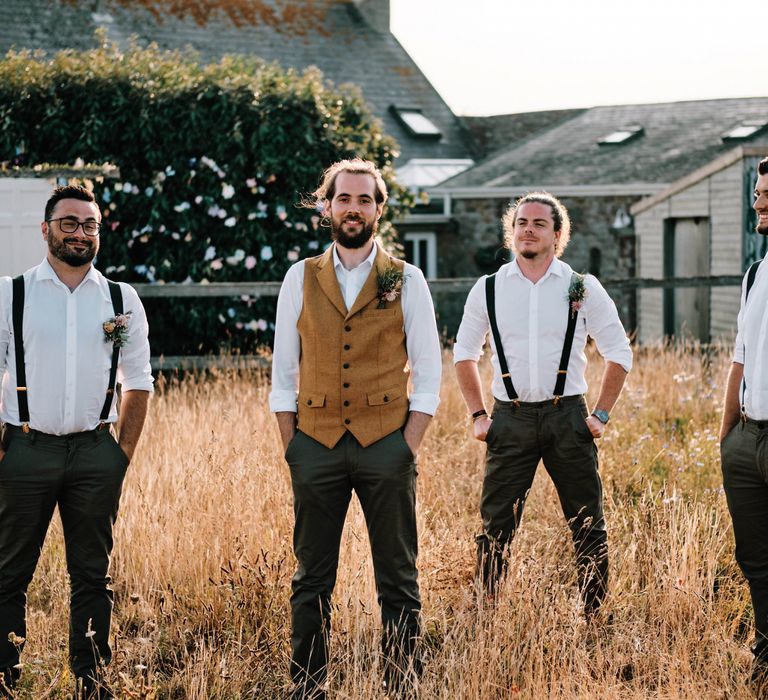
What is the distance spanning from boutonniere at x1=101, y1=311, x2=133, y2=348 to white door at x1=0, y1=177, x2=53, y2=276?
496 centimetres

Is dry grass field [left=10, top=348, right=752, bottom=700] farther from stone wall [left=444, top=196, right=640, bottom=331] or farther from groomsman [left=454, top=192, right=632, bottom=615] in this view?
stone wall [left=444, top=196, right=640, bottom=331]

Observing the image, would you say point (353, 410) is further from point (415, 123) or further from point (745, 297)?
point (415, 123)

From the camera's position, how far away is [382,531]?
4168mm

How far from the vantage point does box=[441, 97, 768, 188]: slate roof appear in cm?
2266

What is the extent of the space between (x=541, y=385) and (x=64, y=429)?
2.00 metres

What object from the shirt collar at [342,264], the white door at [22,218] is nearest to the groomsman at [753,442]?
the shirt collar at [342,264]

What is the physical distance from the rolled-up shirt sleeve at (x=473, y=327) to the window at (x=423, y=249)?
19.6 meters

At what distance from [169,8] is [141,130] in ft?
54.0

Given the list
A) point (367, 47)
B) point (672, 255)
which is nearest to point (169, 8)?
point (367, 47)

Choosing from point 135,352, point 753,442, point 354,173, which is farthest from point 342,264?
point 753,442

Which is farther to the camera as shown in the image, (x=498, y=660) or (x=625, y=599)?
(x=625, y=599)

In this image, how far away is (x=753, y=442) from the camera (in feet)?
13.7

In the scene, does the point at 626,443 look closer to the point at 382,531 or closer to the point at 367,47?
the point at 382,531

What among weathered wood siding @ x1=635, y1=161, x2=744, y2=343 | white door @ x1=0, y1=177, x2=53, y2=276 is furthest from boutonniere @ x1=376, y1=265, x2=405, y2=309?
weathered wood siding @ x1=635, y1=161, x2=744, y2=343
